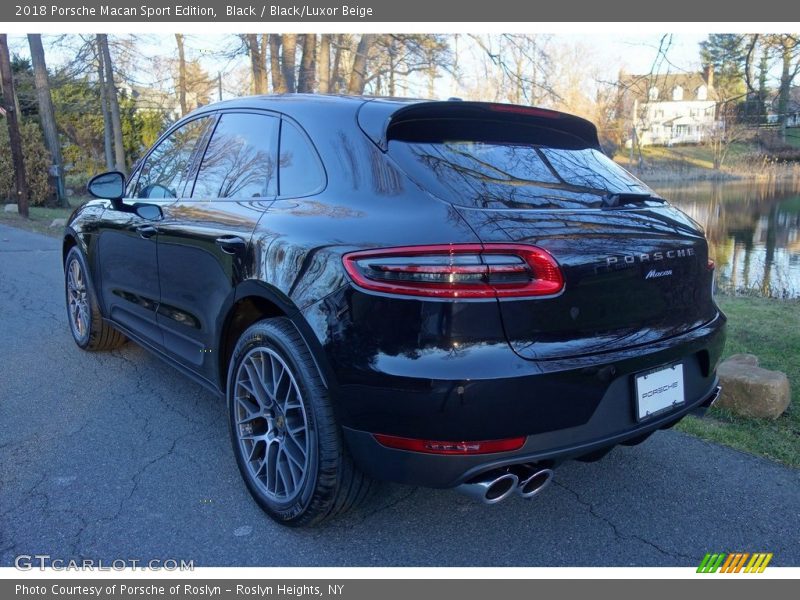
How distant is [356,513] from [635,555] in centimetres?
113

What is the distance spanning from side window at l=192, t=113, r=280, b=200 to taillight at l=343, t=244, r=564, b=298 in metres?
0.97

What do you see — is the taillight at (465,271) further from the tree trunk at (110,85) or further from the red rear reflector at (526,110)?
the tree trunk at (110,85)

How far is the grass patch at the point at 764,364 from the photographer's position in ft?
11.1

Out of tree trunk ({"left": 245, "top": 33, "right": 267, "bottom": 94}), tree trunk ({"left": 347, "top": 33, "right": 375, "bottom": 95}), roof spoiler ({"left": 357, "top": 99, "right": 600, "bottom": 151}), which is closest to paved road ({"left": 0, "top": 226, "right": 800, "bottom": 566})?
roof spoiler ({"left": 357, "top": 99, "right": 600, "bottom": 151})

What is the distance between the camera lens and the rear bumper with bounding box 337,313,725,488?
2.03 metres

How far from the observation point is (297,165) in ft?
9.14

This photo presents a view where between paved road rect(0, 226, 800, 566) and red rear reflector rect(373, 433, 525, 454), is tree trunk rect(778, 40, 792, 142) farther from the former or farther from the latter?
red rear reflector rect(373, 433, 525, 454)

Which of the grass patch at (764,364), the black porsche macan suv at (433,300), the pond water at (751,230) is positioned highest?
the black porsche macan suv at (433,300)

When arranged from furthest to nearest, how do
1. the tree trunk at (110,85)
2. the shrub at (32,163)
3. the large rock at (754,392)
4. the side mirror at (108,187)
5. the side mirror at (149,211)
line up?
the shrub at (32,163)
the tree trunk at (110,85)
the side mirror at (108,187)
the large rock at (754,392)
the side mirror at (149,211)

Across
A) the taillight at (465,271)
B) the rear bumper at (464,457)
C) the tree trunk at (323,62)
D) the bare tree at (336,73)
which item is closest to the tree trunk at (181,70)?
the bare tree at (336,73)

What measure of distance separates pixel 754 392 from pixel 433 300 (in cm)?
264

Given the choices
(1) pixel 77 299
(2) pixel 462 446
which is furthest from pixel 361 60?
(2) pixel 462 446

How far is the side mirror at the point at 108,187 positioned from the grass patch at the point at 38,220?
10049 millimetres

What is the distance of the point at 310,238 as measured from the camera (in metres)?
2.41
